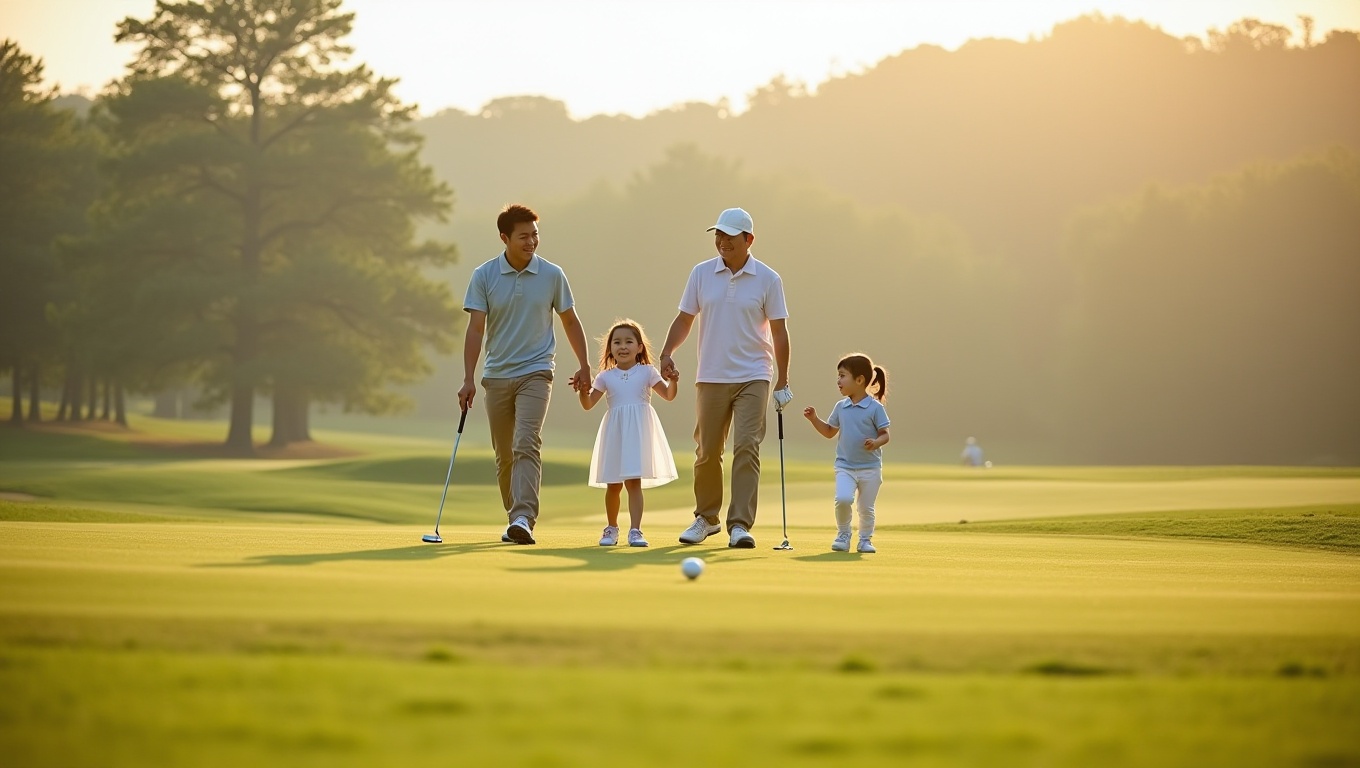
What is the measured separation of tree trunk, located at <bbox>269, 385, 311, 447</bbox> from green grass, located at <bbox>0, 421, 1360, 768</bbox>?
133 ft

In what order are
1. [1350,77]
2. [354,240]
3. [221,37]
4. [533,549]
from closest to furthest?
[533,549]
[221,37]
[354,240]
[1350,77]

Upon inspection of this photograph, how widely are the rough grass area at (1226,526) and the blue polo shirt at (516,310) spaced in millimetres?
7489

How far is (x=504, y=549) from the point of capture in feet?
33.5

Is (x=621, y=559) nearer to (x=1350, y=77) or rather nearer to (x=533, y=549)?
(x=533, y=549)

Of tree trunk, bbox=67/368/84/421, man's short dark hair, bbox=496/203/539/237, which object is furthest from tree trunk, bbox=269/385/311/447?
man's short dark hair, bbox=496/203/539/237

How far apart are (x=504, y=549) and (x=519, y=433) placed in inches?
52.8

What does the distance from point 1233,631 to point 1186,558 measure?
5827 millimetres

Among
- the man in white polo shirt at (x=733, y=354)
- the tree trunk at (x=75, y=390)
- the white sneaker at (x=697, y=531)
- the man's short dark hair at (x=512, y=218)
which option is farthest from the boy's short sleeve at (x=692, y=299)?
the tree trunk at (x=75, y=390)

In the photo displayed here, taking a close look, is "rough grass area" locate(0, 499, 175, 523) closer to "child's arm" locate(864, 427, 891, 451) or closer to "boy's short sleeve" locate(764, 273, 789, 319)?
"boy's short sleeve" locate(764, 273, 789, 319)

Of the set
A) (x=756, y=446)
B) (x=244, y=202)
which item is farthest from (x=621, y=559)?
(x=244, y=202)

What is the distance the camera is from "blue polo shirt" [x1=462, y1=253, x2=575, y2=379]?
1155cm

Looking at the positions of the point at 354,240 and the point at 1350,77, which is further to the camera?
the point at 1350,77

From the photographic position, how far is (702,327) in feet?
39.3

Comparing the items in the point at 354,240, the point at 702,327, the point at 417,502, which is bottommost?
the point at 417,502
